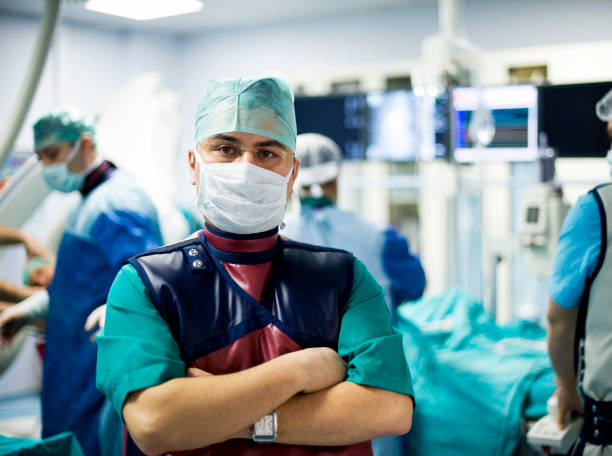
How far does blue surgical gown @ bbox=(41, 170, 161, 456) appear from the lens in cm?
205

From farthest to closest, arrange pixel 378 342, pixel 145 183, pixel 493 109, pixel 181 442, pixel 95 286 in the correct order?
pixel 493 109
pixel 145 183
pixel 95 286
pixel 378 342
pixel 181 442

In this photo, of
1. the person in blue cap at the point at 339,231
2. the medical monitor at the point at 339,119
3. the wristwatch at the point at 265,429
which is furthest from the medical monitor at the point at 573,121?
the wristwatch at the point at 265,429

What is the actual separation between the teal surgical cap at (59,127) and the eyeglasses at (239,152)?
4.21 ft

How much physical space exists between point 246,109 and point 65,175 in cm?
138

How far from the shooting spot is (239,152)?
1091 mm

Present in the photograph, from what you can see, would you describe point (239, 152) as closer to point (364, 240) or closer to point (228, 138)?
point (228, 138)

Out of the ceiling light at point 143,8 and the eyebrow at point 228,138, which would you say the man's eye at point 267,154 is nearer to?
the eyebrow at point 228,138

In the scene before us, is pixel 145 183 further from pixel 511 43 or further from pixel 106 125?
pixel 511 43

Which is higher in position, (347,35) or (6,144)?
(347,35)

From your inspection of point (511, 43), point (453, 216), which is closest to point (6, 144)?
point (453, 216)

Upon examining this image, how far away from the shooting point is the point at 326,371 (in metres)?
1.03

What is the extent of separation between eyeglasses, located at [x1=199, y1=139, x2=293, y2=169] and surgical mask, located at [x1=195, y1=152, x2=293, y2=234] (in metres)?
0.02

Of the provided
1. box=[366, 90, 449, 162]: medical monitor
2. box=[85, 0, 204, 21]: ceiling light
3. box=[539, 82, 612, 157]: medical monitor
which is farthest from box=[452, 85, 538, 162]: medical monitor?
box=[85, 0, 204, 21]: ceiling light

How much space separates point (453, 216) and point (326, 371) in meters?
3.16
